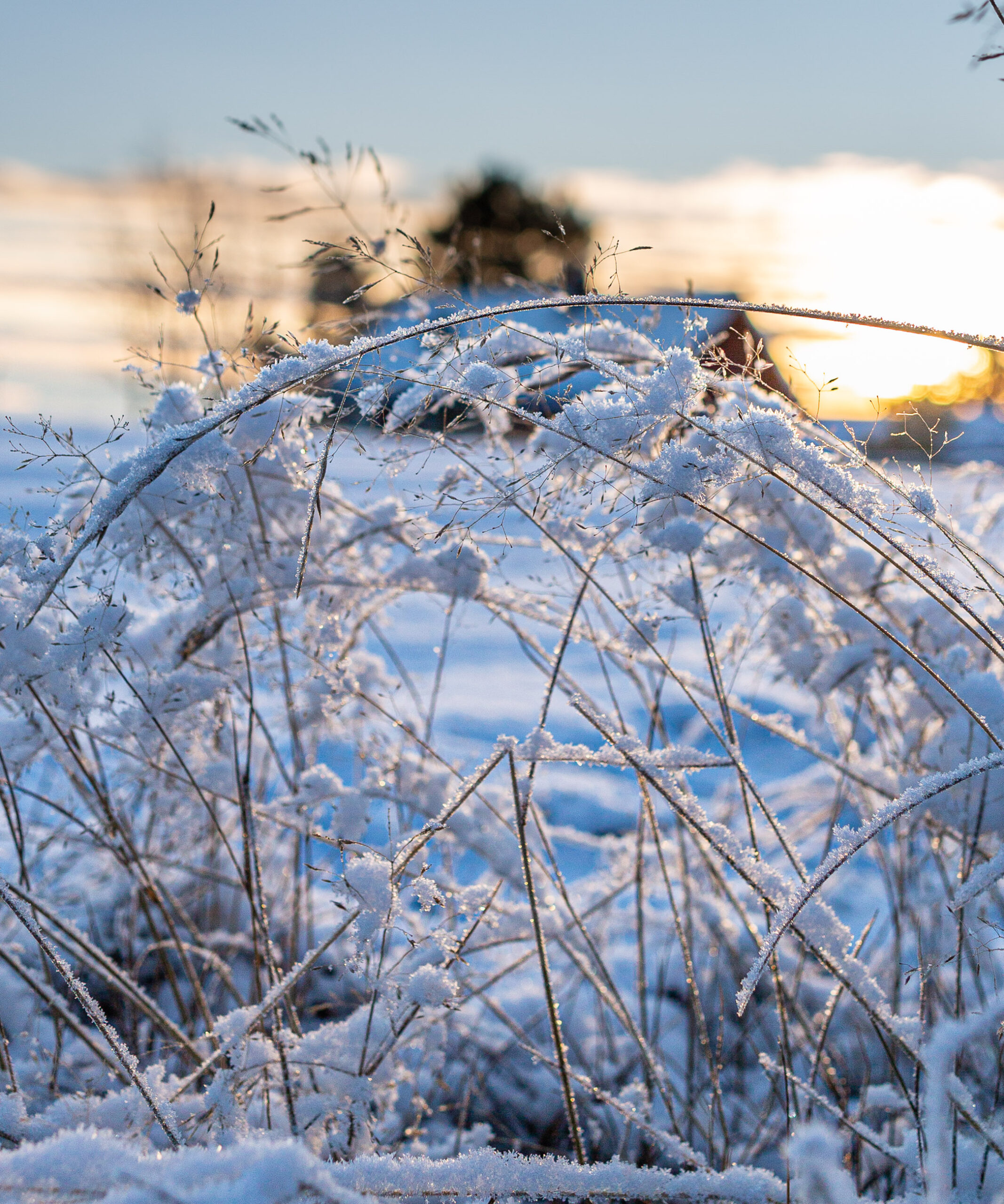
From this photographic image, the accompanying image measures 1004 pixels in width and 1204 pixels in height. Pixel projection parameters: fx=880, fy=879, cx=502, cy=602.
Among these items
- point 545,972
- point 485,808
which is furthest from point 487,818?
point 545,972

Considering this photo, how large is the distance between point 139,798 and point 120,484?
3.45ft

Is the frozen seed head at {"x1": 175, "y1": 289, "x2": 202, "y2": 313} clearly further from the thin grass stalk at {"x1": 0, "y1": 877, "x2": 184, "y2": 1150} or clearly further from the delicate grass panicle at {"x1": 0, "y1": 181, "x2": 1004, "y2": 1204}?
the thin grass stalk at {"x1": 0, "y1": 877, "x2": 184, "y2": 1150}

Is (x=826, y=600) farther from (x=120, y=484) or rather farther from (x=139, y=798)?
(x=139, y=798)

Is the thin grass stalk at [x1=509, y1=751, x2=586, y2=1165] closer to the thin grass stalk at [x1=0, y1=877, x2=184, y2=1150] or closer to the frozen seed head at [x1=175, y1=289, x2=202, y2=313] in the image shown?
the thin grass stalk at [x1=0, y1=877, x2=184, y2=1150]

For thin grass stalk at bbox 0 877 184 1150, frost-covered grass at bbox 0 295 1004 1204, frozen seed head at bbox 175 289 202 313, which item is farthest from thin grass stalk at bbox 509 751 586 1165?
frozen seed head at bbox 175 289 202 313

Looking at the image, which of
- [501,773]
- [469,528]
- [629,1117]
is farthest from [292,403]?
[501,773]

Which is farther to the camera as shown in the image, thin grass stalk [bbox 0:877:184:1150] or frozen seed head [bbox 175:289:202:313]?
frozen seed head [bbox 175:289:202:313]

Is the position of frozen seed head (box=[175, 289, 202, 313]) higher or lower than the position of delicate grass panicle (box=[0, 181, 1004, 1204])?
higher

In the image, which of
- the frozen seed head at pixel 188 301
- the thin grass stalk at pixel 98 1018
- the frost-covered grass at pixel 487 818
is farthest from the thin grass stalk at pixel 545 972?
the frozen seed head at pixel 188 301

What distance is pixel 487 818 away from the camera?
4.99 feet

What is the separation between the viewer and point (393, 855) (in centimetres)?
93

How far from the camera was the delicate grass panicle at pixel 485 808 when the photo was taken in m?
0.83

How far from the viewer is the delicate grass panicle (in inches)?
32.8

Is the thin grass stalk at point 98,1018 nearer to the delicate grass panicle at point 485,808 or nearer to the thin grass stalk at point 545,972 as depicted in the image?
the delicate grass panicle at point 485,808
